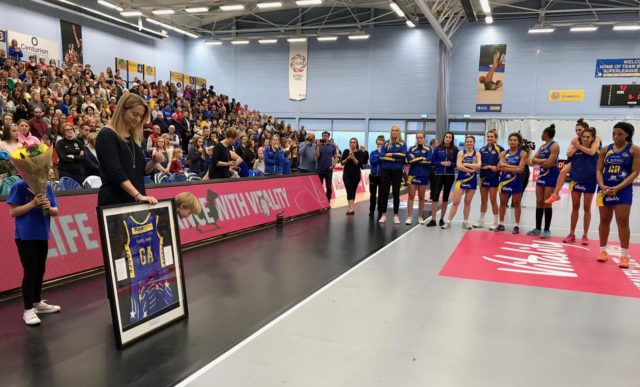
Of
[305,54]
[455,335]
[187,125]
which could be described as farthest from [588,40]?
[455,335]

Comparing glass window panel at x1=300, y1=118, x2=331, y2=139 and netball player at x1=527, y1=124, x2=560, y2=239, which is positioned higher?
glass window panel at x1=300, y1=118, x2=331, y2=139

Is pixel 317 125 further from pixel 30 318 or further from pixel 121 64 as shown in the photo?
pixel 30 318

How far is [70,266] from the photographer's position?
3848 millimetres

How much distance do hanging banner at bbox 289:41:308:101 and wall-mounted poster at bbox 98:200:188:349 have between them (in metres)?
20.6

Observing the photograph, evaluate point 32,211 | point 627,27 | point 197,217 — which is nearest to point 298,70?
point 627,27

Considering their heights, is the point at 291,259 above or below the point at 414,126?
below

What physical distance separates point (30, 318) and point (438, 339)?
2.85m

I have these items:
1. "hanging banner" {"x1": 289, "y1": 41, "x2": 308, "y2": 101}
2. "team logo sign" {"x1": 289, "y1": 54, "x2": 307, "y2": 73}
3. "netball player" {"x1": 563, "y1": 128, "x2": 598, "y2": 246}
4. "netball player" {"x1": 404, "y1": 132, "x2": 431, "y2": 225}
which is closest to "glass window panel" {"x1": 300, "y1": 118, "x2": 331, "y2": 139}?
"hanging banner" {"x1": 289, "y1": 41, "x2": 308, "y2": 101}

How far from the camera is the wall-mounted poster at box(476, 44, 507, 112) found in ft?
63.9

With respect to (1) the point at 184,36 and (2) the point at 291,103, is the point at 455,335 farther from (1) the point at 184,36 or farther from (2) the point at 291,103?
(1) the point at 184,36

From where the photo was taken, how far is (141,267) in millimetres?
2805

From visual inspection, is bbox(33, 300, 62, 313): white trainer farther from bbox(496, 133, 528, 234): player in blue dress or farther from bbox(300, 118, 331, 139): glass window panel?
bbox(300, 118, 331, 139): glass window panel

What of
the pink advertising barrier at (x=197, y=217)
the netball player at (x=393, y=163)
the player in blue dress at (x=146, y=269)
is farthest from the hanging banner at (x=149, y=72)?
the player in blue dress at (x=146, y=269)

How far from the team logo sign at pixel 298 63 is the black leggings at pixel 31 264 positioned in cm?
2102
